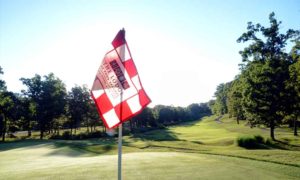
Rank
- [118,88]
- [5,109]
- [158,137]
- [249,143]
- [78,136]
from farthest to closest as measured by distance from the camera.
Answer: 1. [78,136]
2. [158,137]
3. [5,109]
4. [249,143]
5. [118,88]

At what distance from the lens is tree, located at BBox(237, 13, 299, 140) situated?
123 ft

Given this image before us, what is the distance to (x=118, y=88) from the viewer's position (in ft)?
19.4

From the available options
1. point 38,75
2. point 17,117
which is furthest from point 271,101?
point 17,117

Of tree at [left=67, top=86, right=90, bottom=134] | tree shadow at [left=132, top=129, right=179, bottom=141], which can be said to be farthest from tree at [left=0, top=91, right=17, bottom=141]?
tree shadow at [left=132, top=129, right=179, bottom=141]

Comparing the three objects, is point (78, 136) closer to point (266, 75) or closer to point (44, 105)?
point (44, 105)

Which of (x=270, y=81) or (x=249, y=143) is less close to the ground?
(x=270, y=81)

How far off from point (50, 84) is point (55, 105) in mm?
4802

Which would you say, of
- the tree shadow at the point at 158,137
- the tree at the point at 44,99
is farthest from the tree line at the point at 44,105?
the tree shadow at the point at 158,137

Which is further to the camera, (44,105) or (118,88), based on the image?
(44,105)

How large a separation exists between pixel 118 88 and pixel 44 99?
5599 cm

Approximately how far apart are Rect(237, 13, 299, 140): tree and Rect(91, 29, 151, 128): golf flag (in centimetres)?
3537

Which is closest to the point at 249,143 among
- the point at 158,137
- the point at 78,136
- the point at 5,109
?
the point at 158,137

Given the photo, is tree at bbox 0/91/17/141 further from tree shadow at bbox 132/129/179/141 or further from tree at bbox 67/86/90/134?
tree shadow at bbox 132/129/179/141

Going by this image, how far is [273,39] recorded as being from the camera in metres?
39.9
